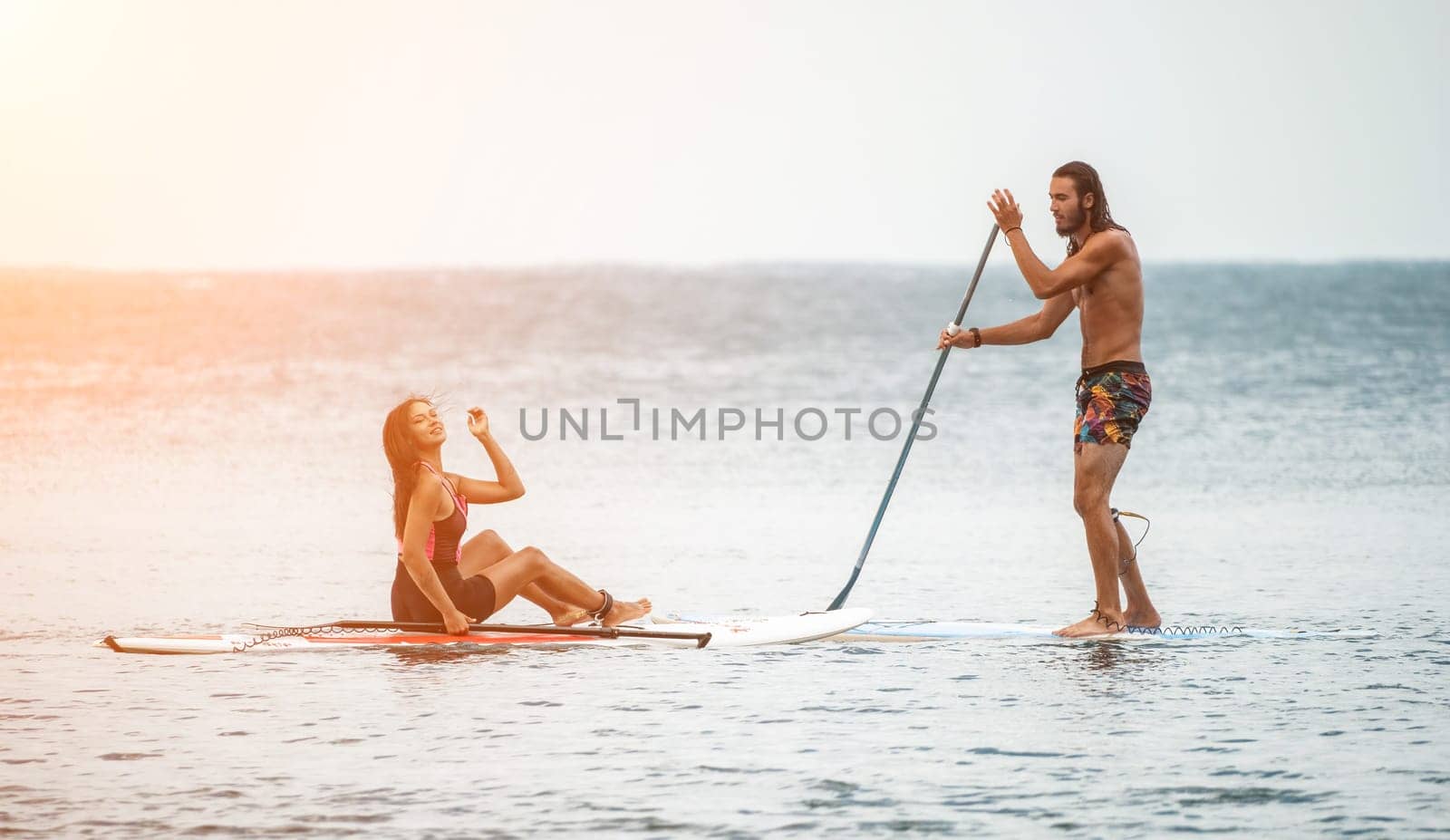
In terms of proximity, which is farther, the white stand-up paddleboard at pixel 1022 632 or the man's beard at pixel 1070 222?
the white stand-up paddleboard at pixel 1022 632

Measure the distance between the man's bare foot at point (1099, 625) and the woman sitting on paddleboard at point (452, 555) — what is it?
1.49 meters

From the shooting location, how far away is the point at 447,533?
5750 mm

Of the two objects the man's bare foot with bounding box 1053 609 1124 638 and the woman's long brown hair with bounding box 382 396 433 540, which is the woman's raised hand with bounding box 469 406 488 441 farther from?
the man's bare foot with bounding box 1053 609 1124 638

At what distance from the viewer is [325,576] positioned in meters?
7.57

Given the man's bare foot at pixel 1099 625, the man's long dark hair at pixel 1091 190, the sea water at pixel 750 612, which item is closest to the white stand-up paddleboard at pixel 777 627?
the sea water at pixel 750 612

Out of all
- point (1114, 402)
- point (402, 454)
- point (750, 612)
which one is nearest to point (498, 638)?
point (402, 454)

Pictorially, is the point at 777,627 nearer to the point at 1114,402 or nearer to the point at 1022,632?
the point at 1022,632

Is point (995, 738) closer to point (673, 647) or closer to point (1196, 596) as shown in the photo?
point (673, 647)

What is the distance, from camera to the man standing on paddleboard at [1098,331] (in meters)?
5.71

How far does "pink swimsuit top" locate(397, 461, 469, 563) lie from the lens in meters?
5.73

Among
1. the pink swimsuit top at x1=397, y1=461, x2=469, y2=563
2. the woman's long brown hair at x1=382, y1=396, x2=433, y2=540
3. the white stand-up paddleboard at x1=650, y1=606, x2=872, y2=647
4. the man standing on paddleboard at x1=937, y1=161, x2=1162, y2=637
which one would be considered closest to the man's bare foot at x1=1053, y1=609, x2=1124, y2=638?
the man standing on paddleboard at x1=937, y1=161, x2=1162, y2=637

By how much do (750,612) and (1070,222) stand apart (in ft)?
6.42

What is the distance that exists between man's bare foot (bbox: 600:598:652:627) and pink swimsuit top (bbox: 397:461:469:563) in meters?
0.63

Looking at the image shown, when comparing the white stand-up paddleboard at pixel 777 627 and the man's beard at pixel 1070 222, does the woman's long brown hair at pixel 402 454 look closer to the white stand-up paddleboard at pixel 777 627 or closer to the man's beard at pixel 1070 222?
the white stand-up paddleboard at pixel 777 627
